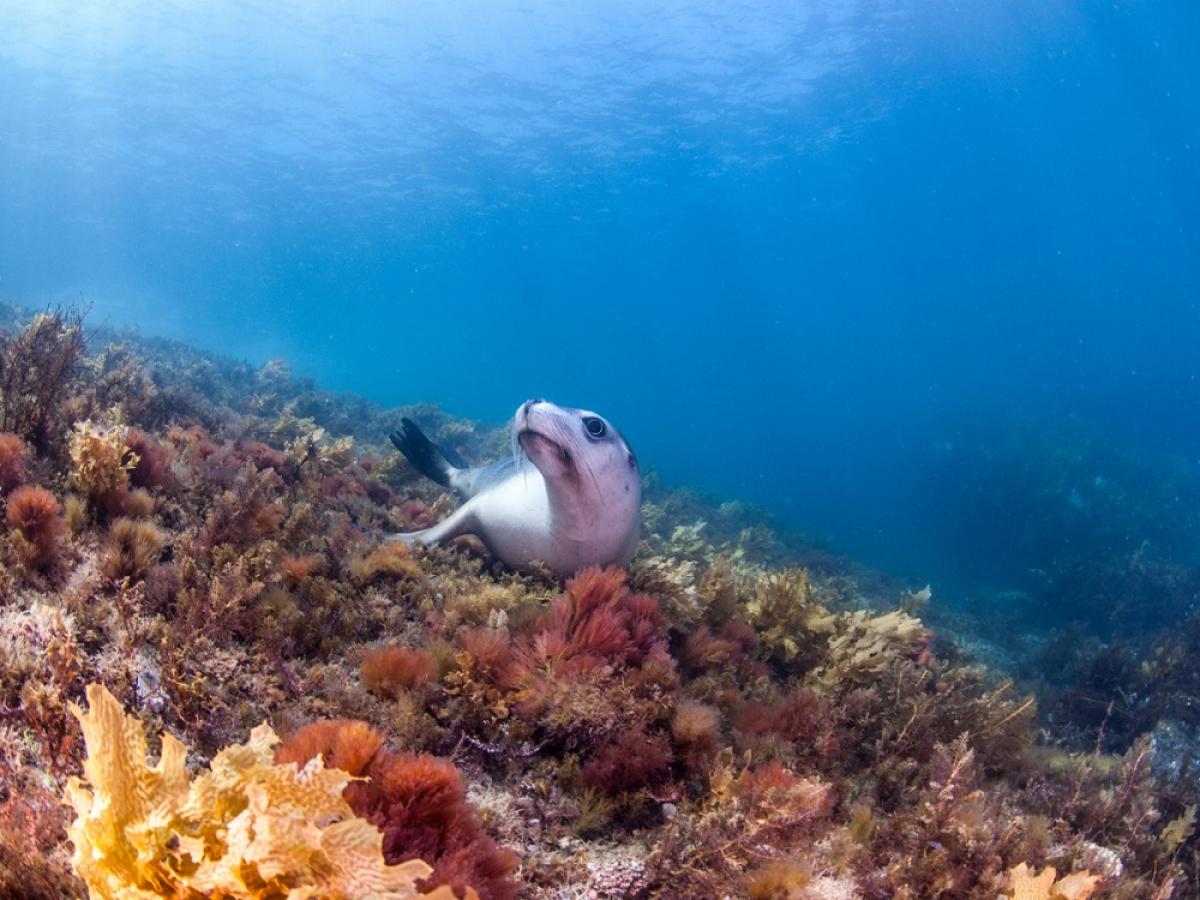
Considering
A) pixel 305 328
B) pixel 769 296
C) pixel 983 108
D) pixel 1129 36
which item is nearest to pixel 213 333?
pixel 305 328

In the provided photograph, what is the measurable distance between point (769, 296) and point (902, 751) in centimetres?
15550

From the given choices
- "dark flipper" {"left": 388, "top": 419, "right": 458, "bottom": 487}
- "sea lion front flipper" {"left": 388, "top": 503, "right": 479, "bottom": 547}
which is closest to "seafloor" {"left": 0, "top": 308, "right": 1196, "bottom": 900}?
"sea lion front flipper" {"left": 388, "top": 503, "right": 479, "bottom": 547}

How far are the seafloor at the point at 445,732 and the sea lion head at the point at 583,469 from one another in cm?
48

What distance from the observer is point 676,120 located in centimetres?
4753

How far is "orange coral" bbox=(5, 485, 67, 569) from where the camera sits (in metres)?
2.87

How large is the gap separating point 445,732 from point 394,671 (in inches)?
14.8

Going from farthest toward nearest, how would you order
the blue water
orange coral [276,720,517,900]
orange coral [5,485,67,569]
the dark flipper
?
the blue water, the dark flipper, orange coral [5,485,67,569], orange coral [276,720,517,900]

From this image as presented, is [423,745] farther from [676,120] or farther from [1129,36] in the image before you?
[1129,36]

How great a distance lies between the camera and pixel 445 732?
2.79m

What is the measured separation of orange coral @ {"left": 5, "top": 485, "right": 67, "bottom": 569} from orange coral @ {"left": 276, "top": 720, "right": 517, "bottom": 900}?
1.87 meters

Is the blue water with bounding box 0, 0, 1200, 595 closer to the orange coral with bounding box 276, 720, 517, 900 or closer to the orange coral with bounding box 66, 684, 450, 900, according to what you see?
the orange coral with bounding box 276, 720, 517, 900

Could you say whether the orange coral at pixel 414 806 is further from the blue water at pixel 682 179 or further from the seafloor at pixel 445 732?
the blue water at pixel 682 179

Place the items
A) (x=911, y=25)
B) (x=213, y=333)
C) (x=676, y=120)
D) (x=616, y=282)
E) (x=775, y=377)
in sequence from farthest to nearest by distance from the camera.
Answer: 1. (x=775, y=377)
2. (x=213, y=333)
3. (x=616, y=282)
4. (x=676, y=120)
5. (x=911, y=25)

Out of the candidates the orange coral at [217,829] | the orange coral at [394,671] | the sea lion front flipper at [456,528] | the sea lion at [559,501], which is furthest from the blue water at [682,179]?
the orange coral at [217,829]
